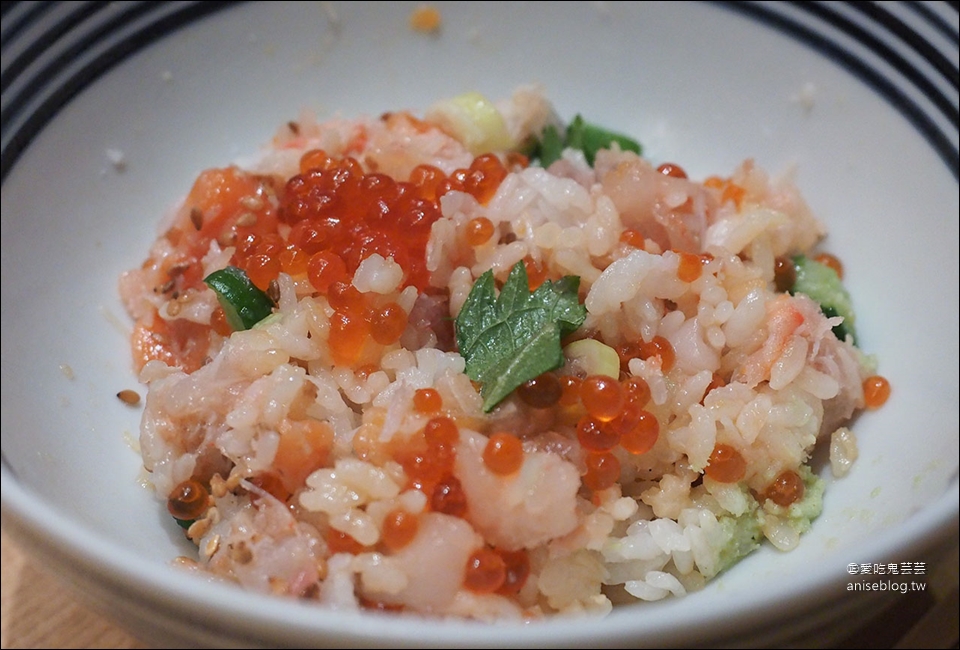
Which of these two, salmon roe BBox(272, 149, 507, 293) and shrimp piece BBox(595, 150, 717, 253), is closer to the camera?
salmon roe BBox(272, 149, 507, 293)

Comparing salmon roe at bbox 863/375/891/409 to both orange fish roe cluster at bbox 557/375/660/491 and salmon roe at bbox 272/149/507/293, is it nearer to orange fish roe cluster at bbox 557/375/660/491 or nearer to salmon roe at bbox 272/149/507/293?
orange fish roe cluster at bbox 557/375/660/491

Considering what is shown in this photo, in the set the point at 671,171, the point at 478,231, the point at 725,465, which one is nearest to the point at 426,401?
the point at 478,231

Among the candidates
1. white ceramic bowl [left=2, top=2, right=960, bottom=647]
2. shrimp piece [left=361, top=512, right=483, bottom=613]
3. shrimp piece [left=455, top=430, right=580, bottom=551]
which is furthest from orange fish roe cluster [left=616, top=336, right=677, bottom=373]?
shrimp piece [left=361, top=512, right=483, bottom=613]

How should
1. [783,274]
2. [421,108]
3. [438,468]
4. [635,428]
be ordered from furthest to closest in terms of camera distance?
[421,108] → [783,274] → [635,428] → [438,468]

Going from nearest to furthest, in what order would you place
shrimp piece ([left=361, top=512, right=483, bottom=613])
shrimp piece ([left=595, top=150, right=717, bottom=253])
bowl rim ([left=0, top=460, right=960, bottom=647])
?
bowl rim ([left=0, top=460, right=960, bottom=647]) → shrimp piece ([left=361, top=512, right=483, bottom=613]) → shrimp piece ([left=595, top=150, right=717, bottom=253])

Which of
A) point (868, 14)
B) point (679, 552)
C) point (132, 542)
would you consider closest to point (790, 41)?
point (868, 14)

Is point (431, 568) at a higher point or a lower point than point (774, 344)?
lower

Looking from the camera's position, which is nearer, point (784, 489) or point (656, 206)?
point (784, 489)

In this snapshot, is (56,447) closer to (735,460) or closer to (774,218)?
(735,460)

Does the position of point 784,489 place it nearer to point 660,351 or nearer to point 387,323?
point 660,351
